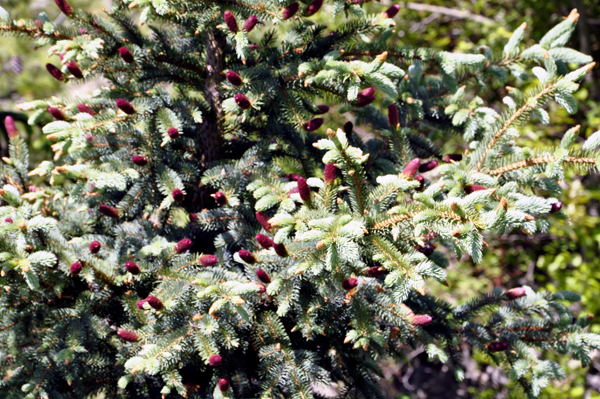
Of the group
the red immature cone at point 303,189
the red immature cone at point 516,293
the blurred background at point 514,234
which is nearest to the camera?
the red immature cone at point 303,189

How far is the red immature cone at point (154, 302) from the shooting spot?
4.27ft

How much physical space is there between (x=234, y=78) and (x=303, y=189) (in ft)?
1.61

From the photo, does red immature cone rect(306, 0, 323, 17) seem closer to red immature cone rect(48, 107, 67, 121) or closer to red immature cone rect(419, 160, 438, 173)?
red immature cone rect(419, 160, 438, 173)

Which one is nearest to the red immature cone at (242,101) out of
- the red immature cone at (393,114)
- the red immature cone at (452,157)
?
the red immature cone at (393,114)

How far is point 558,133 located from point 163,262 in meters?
4.03

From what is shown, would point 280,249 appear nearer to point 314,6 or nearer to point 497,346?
point 314,6

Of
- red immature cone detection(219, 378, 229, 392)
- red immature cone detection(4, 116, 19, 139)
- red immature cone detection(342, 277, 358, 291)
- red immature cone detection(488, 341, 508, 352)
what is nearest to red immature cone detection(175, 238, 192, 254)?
red immature cone detection(219, 378, 229, 392)

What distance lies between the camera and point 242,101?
1.42 meters

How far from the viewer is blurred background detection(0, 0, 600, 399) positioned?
3.55 metres

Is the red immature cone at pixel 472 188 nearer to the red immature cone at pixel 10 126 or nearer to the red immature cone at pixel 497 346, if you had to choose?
the red immature cone at pixel 497 346

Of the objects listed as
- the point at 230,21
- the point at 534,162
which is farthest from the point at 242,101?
the point at 534,162

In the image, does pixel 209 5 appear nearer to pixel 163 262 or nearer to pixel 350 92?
pixel 350 92

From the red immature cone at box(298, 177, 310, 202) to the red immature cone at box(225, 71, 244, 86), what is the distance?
18.1 inches

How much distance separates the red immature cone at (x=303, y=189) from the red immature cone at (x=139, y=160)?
64cm
